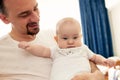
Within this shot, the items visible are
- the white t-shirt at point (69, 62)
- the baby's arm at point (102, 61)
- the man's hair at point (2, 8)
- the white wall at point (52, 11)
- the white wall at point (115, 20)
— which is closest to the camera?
the white t-shirt at point (69, 62)

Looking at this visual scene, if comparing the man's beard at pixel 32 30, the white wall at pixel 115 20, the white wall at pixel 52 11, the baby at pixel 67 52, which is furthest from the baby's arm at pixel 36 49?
the white wall at pixel 52 11

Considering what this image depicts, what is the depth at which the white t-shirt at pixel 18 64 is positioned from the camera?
144 cm

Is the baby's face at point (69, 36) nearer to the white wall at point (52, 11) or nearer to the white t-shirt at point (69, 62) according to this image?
the white t-shirt at point (69, 62)

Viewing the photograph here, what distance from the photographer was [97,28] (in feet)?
14.4

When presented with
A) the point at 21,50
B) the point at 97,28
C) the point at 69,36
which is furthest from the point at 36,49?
the point at 97,28

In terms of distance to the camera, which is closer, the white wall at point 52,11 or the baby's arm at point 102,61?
the baby's arm at point 102,61

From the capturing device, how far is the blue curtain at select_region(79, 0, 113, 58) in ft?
14.4

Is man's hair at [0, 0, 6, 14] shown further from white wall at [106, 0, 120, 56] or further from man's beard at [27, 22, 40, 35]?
white wall at [106, 0, 120, 56]

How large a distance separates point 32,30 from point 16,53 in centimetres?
17

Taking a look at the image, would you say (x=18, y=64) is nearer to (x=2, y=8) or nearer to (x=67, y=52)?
(x=67, y=52)

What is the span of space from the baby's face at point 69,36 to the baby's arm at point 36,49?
0.10 m

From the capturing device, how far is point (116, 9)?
4.10m

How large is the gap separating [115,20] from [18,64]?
3.08 metres

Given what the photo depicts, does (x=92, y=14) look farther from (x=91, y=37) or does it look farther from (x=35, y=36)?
(x=35, y=36)
